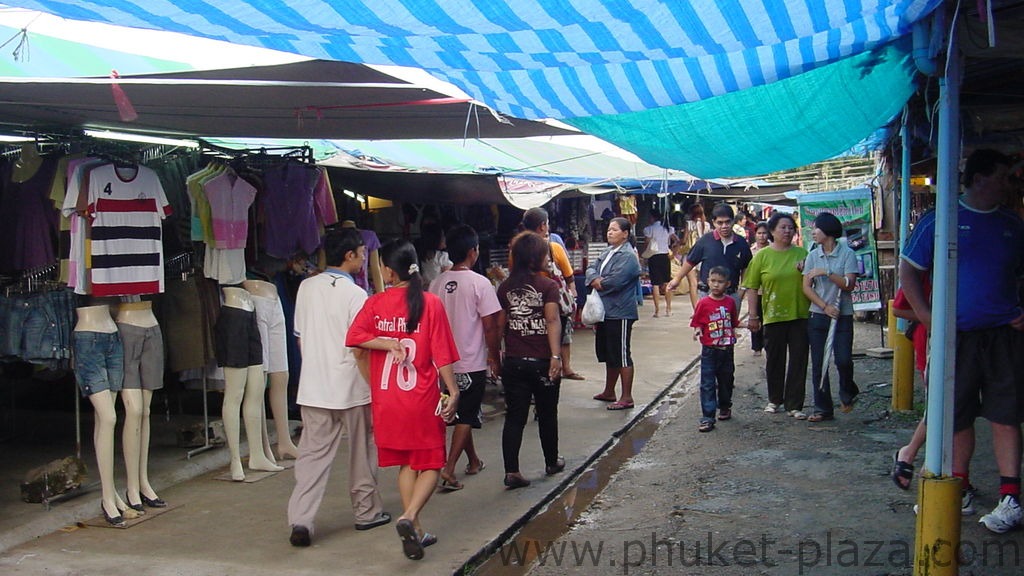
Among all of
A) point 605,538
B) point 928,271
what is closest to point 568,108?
point 928,271

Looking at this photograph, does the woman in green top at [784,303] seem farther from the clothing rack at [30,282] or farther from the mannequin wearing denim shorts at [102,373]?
the clothing rack at [30,282]

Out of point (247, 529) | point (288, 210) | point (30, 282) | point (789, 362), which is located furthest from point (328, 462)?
point (789, 362)

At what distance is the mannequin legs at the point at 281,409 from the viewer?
7219 mm

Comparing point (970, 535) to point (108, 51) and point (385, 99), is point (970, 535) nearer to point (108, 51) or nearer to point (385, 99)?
point (385, 99)

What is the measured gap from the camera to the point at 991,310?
16.4ft

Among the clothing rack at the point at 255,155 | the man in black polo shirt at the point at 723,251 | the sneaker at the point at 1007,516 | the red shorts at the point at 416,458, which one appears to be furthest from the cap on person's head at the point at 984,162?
the clothing rack at the point at 255,155

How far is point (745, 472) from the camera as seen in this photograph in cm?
690

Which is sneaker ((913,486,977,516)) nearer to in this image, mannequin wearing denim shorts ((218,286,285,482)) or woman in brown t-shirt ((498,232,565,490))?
woman in brown t-shirt ((498,232,565,490))

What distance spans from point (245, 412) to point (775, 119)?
414 cm

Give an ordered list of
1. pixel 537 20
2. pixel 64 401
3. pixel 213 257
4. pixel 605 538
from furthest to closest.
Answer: pixel 64 401, pixel 213 257, pixel 605 538, pixel 537 20

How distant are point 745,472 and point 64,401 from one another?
629 centimetres

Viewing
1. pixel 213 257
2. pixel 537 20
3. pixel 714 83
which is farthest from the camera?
pixel 213 257

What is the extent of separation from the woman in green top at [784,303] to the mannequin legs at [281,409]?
416 cm

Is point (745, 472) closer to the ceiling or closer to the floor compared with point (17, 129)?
closer to the floor
